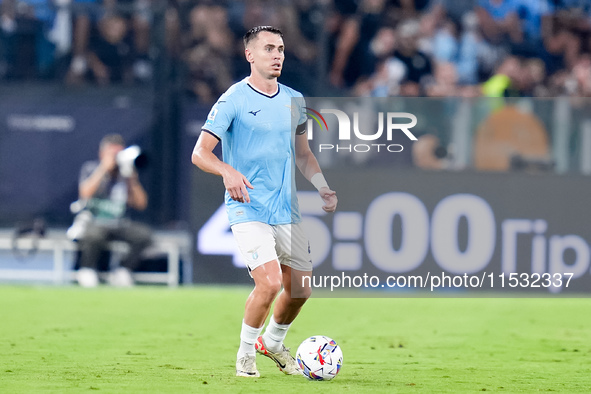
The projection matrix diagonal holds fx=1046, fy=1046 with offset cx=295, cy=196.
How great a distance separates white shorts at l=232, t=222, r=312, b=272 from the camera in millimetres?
6539

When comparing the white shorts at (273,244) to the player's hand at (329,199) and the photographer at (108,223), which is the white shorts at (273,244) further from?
the photographer at (108,223)

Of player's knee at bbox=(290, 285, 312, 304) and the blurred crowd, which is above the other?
the blurred crowd

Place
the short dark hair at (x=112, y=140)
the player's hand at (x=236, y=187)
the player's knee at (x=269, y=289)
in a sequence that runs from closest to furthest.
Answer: the player's hand at (x=236, y=187), the player's knee at (x=269, y=289), the short dark hair at (x=112, y=140)

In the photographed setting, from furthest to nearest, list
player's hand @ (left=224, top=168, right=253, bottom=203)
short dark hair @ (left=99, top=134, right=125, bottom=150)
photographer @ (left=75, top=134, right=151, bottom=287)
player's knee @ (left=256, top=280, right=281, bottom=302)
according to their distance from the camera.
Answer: short dark hair @ (left=99, top=134, right=125, bottom=150)
photographer @ (left=75, top=134, right=151, bottom=287)
player's knee @ (left=256, top=280, right=281, bottom=302)
player's hand @ (left=224, top=168, right=253, bottom=203)

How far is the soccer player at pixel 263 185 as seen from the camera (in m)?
6.55

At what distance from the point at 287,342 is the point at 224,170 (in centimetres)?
299

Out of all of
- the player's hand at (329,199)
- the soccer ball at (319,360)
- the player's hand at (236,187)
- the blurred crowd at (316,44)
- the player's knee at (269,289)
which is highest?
the blurred crowd at (316,44)

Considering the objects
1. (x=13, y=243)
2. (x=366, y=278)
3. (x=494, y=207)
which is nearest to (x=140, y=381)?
(x=366, y=278)

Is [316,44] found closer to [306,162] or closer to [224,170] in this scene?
[306,162]

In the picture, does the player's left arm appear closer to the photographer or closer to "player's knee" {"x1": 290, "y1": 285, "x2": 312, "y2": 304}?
"player's knee" {"x1": 290, "y1": 285, "x2": 312, "y2": 304}

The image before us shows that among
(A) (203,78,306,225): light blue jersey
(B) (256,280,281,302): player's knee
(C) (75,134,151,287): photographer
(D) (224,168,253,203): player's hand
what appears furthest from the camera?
(C) (75,134,151,287): photographer

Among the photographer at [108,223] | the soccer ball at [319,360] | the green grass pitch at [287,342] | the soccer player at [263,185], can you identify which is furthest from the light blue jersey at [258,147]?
the photographer at [108,223]

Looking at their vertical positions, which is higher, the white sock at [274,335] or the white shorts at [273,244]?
the white shorts at [273,244]

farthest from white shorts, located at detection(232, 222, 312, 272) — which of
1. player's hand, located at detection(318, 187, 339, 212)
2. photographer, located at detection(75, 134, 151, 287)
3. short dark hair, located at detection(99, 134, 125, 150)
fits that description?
short dark hair, located at detection(99, 134, 125, 150)
